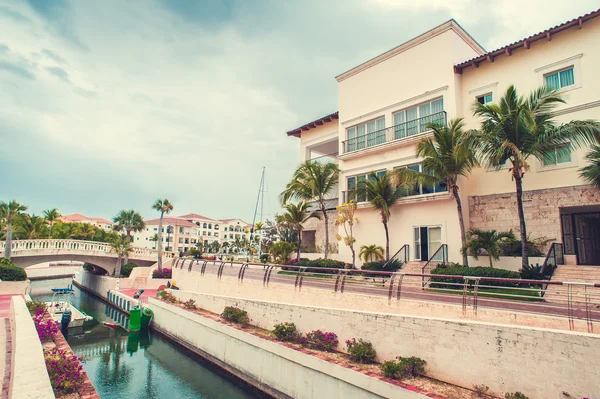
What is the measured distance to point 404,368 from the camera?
9.43 meters

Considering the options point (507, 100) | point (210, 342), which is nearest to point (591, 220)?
point (507, 100)

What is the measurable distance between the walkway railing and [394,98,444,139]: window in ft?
31.6

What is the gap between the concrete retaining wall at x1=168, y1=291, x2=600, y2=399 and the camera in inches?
283

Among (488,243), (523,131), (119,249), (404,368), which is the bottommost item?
(404,368)

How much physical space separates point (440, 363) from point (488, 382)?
1.21 meters

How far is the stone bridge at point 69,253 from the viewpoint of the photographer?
32375 millimetres

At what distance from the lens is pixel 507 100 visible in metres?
14.2

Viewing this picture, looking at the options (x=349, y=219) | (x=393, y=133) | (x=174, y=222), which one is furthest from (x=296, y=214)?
(x=174, y=222)

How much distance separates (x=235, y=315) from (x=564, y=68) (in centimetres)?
1967

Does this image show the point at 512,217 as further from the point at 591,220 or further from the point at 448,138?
the point at 448,138

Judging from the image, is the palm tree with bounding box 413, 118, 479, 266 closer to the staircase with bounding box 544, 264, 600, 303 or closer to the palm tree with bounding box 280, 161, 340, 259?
the staircase with bounding box 544, 264, 600, 303

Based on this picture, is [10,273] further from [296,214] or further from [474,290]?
[474,290]

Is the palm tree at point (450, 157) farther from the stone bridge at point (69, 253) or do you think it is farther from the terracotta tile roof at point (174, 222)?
the terracotta tile roof at point (174, 222)

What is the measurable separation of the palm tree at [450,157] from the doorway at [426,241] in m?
1.79
